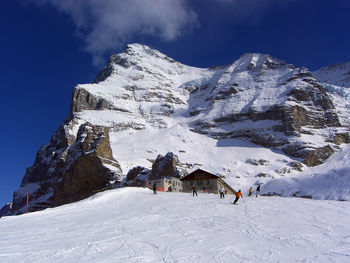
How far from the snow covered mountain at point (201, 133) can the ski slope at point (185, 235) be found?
71371 mm

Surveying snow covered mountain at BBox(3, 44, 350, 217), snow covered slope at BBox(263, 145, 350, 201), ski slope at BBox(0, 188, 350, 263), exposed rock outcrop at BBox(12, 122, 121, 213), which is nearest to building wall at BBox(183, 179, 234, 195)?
snow covered slope at BBox(263, 145, 350, 201)

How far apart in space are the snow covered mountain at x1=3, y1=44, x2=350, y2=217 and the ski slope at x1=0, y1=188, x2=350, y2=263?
71.4m

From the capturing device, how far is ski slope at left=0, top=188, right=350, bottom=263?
1034 centimetres

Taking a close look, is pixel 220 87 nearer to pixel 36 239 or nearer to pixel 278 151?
pixel 278 151

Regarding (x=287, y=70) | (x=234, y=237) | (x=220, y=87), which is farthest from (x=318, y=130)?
(x=234, y=237)

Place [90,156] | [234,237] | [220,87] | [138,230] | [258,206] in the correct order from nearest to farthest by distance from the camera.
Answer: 1. [234,237]
2. [138,230]
3. [258,206]
4. [90,156]
5. [220,87]

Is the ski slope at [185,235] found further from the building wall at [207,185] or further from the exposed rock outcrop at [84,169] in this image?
the exposed rock outcrop at [84,169]

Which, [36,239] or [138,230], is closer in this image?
[36,239]

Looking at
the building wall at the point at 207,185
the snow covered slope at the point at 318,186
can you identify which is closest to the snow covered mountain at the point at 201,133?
the snow covered slope at the point at 318,186

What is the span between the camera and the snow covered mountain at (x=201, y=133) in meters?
101

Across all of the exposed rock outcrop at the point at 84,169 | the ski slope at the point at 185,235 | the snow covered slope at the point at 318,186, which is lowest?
the ski slope at the point at 185,235

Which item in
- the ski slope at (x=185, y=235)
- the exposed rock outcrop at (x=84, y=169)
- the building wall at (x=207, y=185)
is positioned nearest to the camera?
the ski slope at (x=185, y=235)

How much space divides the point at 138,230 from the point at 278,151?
119 meters

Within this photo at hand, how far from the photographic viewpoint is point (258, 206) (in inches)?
856
